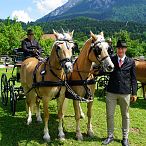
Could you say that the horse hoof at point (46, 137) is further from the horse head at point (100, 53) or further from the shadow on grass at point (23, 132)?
the horse head at point (100, 53)

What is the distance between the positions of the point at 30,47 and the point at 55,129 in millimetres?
2774

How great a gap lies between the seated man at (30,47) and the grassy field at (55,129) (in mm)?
1921

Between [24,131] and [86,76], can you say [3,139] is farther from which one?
[86,76]

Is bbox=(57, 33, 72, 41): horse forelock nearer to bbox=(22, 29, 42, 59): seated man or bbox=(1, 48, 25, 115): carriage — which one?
bbox=(22, 29, 42, 59): seated man

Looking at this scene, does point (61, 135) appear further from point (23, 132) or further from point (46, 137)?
point (23, 132)

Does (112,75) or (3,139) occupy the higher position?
(112,75)

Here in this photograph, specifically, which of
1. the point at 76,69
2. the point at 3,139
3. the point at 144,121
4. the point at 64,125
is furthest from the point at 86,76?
the point at 144,121

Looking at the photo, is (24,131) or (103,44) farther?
(24,131)

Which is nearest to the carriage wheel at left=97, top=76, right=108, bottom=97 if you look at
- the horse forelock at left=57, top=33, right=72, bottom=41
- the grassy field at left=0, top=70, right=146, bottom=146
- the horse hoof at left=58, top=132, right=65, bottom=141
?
the grassy field at left=0, top=70, right=146, bottom=146

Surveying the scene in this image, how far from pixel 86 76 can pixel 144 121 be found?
334cm

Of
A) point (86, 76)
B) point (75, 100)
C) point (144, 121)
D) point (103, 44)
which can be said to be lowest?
point (144, 121)

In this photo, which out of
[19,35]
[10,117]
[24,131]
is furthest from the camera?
[19,35]

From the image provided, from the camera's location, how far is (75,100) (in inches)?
323

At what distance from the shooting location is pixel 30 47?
10.4 m
